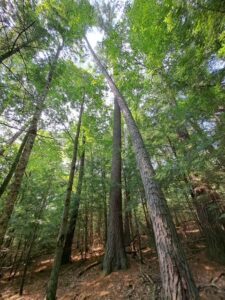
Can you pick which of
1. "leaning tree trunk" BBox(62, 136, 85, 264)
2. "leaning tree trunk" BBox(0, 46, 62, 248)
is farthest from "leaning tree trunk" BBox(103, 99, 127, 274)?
"leaning tree trunk" BBox(0, 46, 62, 248)

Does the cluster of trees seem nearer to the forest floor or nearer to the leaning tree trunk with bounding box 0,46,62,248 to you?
the leaning tree trunk with bounding box 0,46,62,248

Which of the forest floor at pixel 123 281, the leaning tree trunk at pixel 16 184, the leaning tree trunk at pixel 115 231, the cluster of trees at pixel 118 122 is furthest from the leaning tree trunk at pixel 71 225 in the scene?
the leaning tree trunk at pixel 16 184

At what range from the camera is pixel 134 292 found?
17.3 feet

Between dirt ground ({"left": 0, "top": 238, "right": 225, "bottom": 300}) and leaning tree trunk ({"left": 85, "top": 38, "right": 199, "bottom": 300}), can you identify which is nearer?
leaning tree trunk ({"left": 85, "top": 38, "right": 199, "bottom": 300})

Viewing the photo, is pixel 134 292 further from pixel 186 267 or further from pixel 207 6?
pixel 207 6

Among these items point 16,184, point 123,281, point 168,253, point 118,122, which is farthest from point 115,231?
point 118,122

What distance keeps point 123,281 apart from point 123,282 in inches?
1.9

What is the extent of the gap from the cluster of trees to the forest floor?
22.4 inches

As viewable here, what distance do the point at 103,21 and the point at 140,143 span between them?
35.1 ft

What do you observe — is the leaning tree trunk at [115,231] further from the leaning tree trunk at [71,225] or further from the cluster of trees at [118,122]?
the leaning tree trunk at [71,225]

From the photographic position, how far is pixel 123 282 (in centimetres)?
575

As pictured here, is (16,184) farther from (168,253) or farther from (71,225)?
(71,225)

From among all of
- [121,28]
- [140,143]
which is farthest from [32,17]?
[121,28]

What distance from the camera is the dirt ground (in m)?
5.19
